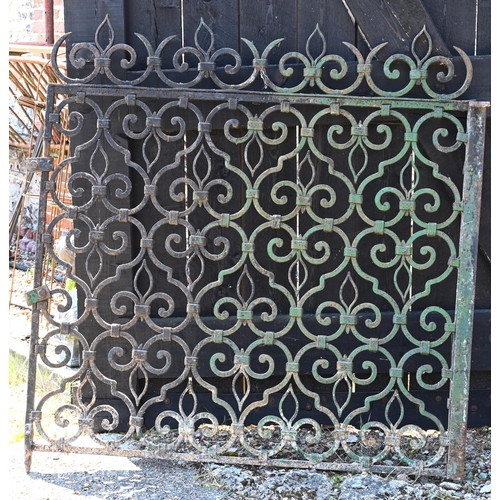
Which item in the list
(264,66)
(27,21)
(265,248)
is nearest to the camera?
(264,66)

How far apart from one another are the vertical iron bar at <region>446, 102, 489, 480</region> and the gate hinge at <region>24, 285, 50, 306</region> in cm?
166

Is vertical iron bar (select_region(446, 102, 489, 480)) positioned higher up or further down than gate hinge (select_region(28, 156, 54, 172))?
further down

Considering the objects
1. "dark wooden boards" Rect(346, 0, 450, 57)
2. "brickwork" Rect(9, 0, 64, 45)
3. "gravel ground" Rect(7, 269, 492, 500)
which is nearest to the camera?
"gravel ground" Rect(7, 269, 492, 500)

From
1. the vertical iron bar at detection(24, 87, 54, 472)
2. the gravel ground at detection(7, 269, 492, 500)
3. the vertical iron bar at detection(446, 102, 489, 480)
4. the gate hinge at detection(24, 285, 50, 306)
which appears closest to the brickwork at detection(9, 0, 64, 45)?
the vertical iron bar at detection(24, 87, 54, 472)

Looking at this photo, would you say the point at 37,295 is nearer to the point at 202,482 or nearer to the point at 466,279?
the point at 202,482

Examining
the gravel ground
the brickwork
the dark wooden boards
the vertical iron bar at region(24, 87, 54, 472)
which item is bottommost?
the gravel ground

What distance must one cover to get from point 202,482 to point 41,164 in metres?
1.44

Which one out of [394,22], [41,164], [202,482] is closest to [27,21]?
[41,164]

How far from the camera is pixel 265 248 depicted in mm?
2947

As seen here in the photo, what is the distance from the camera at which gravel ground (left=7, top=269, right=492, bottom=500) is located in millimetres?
2580

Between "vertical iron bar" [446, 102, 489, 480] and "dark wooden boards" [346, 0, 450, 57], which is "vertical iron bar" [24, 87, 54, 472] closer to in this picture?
"dark wooden boards" [346, 0, 450, 57]

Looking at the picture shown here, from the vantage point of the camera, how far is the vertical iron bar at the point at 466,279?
2617 mm

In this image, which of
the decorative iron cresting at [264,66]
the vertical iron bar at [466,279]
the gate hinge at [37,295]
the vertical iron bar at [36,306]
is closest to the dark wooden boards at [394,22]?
the decorative iron cresting at [264,66]

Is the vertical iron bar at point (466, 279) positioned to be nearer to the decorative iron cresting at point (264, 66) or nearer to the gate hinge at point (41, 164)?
the decorative iron cresting at point (264, 66)
